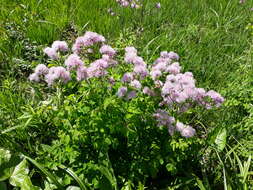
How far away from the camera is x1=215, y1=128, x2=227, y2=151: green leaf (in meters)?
2.12

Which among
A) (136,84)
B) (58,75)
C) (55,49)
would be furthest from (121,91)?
(55,49)

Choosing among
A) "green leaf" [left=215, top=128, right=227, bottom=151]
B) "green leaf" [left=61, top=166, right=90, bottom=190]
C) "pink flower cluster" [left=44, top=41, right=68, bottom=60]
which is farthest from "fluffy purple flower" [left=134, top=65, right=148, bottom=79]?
"green leaf" [left=215, top=128, right=227, bottom=151]

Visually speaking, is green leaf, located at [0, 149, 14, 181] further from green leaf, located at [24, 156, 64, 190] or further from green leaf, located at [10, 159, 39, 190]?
green leaf, located at [24, 156, 64, 190]

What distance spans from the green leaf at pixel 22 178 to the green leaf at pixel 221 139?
133 cm

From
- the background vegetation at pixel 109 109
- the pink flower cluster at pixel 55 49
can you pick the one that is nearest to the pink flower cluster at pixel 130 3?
the background vegetation at pixel 109 109

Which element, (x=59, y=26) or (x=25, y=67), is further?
(x=59, y=26)

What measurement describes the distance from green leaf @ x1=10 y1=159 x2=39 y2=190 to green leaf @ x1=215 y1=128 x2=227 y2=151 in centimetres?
133

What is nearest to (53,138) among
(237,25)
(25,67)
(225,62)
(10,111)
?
(10,111)

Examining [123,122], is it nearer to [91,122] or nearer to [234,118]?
[91,122]

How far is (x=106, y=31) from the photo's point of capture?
3.46 metres

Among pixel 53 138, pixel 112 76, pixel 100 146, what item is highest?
pixel 112 76

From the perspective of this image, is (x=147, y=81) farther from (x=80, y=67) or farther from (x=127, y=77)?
(x=80, y=67)

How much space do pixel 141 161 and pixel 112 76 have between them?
584 millimetres

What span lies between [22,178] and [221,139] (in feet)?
4.73
